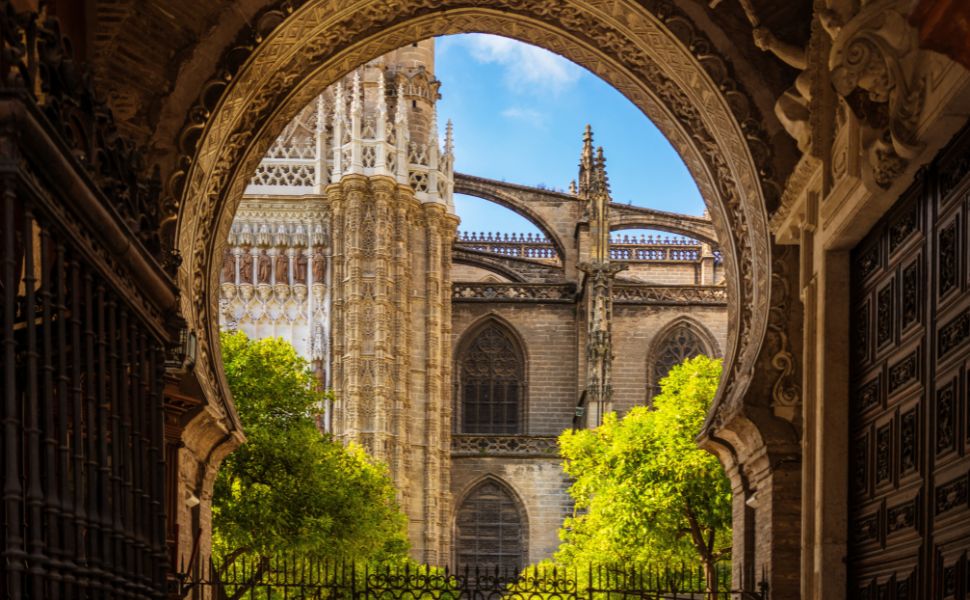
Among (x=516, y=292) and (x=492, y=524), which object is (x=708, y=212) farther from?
(x=516, y=292)

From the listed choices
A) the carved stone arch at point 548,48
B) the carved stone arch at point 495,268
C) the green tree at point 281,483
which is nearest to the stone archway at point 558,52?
the carved stone arch at point 548,48

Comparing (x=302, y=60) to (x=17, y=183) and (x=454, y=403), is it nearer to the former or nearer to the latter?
(x=17, y=183)

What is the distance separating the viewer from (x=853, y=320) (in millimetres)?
10391

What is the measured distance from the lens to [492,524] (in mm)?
55875

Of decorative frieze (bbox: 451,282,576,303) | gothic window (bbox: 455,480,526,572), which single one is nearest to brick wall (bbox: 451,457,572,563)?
gothic window (bbox: 455,480,526,572)

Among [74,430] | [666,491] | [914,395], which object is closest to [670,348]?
[666,491]

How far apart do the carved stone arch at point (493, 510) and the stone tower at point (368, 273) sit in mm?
4071

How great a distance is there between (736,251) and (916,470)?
504 centimetres

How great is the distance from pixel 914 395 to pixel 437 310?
4323 centimetres

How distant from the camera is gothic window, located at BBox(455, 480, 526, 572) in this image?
5588 centimetres

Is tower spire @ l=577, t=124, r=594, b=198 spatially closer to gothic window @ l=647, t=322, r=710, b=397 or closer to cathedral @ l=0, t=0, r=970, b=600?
gothic window @ l=647, t=322, r=710, b=397

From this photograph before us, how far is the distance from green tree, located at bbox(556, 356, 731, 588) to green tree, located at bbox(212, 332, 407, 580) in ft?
15.6

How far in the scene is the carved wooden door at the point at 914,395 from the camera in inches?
320

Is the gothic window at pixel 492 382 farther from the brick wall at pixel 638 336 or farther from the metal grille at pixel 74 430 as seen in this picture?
the metal grille at pixel 74 430
